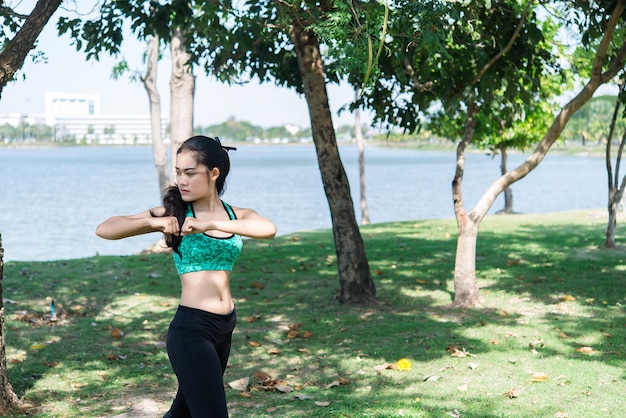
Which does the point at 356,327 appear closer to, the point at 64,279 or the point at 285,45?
the point at 285,45

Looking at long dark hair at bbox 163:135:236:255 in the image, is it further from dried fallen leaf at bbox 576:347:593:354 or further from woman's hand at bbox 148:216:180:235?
dried fallen leaf at bbox 576:347:593:354

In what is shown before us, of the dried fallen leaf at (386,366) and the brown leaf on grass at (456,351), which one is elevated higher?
the brown leaf on grass at (456,351)

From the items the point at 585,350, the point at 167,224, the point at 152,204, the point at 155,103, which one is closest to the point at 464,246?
the point at 585,350

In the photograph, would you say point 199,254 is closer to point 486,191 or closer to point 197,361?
point 197,361

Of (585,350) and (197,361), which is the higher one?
(197,361)

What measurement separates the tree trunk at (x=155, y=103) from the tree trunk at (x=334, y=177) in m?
9.47

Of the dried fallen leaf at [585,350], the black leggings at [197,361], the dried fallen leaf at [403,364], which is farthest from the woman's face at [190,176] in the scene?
the dried fallen leaf at [585,350]

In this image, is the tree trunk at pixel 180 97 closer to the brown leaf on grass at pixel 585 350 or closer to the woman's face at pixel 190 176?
the brown leaf on grass at pixel 585 350

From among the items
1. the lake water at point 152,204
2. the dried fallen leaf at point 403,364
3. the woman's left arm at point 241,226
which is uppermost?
the woman's left arm at point 241,226

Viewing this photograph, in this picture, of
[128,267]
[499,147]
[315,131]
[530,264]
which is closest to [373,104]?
[315,131]

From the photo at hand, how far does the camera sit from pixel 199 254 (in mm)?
4230

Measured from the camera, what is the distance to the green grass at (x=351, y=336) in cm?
649

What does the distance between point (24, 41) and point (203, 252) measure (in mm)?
3236

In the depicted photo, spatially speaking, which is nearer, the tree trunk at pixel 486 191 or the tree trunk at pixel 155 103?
the tree trunk at pixel 486 191
